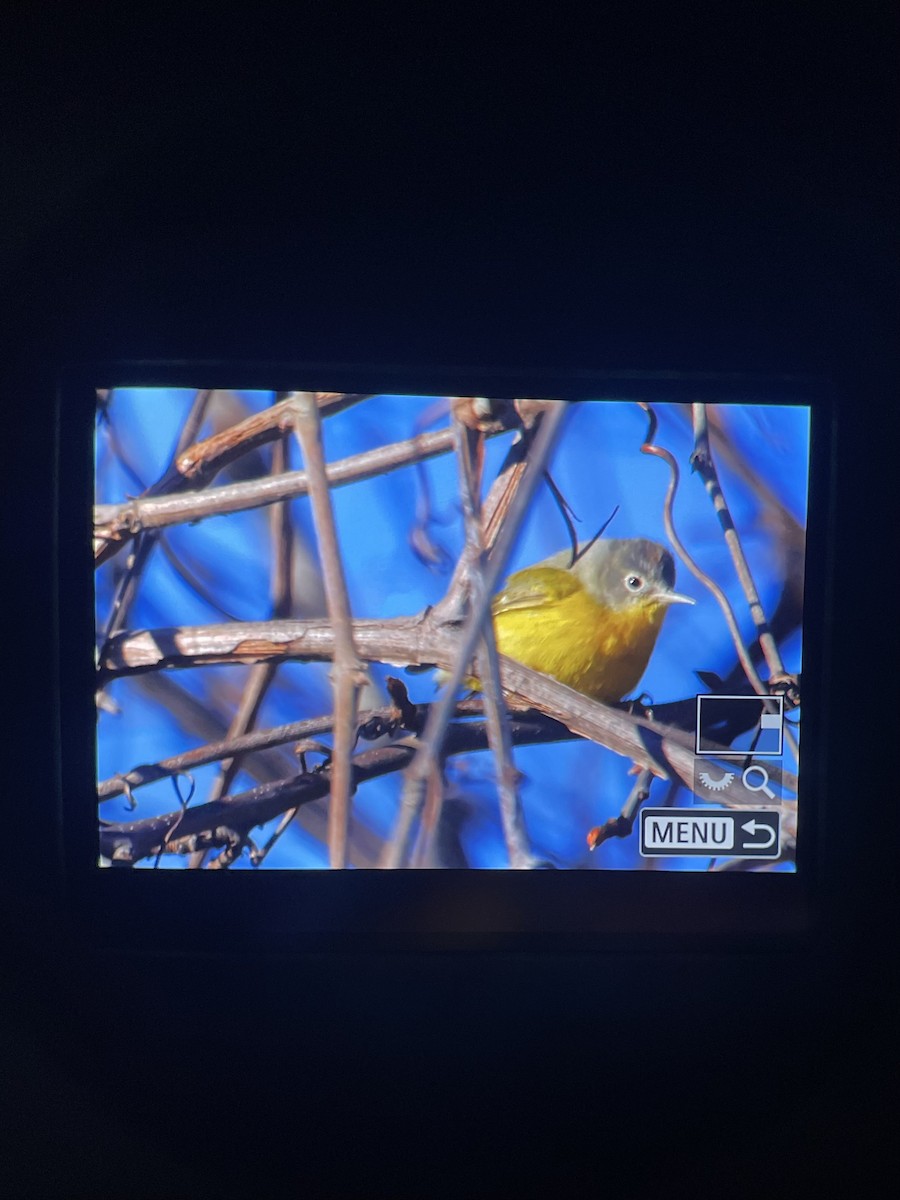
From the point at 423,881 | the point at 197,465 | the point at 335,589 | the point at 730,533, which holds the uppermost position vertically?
the point at 197,465

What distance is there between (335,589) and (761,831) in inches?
32.8

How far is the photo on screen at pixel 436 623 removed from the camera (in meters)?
1.29

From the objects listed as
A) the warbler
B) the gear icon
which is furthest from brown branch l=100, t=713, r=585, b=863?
the gear icon

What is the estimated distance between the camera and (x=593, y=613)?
52.0 inches

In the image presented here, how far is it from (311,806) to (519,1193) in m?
0.75

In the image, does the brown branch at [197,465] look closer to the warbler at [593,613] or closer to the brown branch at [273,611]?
the brown branch at [273,611]

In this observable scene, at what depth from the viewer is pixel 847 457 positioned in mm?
1351

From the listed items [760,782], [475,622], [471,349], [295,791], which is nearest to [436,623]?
[475,622]

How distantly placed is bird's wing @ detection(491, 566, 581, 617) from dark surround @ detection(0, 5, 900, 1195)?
0.35 metres

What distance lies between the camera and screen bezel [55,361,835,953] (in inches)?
51.4

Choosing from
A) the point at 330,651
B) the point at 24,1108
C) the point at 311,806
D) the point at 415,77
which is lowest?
the point at 24,1108

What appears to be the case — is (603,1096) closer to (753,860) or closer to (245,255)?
(753,860)

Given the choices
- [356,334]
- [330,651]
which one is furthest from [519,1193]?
[356,334]

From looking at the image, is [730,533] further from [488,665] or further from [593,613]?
[488,665]
